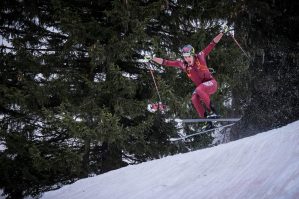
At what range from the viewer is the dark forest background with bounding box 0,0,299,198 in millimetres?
8242

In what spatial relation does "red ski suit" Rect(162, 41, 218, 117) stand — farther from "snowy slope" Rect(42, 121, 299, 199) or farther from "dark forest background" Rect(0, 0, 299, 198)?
"snowy slope" Rect(42, 121, 299, 199)

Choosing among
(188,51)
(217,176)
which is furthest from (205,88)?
(217,176)

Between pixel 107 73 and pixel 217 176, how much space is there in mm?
5443

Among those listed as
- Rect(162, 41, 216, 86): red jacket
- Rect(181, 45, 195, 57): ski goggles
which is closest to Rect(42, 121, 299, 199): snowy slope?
Rect(162, 41, 216, 86): red jacket

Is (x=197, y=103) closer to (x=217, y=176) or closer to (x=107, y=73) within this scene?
(x=107, y=73)

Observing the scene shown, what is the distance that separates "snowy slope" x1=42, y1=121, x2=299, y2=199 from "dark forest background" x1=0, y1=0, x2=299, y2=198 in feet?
7.56

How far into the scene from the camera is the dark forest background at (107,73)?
8242 millimetres

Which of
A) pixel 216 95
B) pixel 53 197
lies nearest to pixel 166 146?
pixel 216 95

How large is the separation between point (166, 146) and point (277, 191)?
282 inches

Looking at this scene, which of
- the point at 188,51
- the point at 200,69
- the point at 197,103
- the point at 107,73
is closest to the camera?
the point at 188,51

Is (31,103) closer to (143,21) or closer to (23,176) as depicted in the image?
(23,176)

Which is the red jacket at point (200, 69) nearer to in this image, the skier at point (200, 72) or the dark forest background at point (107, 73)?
the skier at point (200, 72)

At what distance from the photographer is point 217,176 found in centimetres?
444

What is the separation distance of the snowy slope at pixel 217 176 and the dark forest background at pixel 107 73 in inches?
90.7
